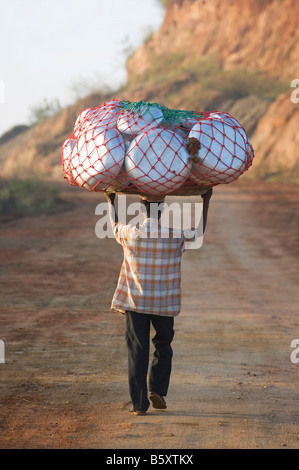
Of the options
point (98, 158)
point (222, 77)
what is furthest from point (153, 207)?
point (222, 77)

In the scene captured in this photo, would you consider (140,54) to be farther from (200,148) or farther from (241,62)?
(200,148)

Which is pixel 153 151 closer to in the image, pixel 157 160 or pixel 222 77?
pixel 157 160

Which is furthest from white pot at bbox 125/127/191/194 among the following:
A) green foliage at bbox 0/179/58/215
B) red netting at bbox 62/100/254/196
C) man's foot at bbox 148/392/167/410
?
green foliage at bbox 0/179/58/215

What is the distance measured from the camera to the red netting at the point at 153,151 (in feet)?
13.9

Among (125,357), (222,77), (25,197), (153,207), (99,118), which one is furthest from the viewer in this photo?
(222,77)

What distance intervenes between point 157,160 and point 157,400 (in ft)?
5.56

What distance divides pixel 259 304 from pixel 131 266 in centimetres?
448

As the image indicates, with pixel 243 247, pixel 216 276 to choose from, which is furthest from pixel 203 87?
pixel 216 276

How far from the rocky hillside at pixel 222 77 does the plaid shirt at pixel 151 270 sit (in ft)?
78.4

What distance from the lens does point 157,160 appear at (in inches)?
166

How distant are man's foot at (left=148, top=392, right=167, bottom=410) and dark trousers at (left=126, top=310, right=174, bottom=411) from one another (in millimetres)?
28

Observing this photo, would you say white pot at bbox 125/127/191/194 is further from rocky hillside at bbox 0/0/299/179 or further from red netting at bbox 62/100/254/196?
rocky hillside at bbox 0/0/299/179

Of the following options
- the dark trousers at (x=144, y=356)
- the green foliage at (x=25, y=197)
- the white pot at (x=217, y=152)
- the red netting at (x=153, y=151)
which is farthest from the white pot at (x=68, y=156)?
the green foliage at (x=25, y=197)

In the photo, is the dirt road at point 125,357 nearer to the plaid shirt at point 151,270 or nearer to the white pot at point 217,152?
the plaid shirt at point 151,270
